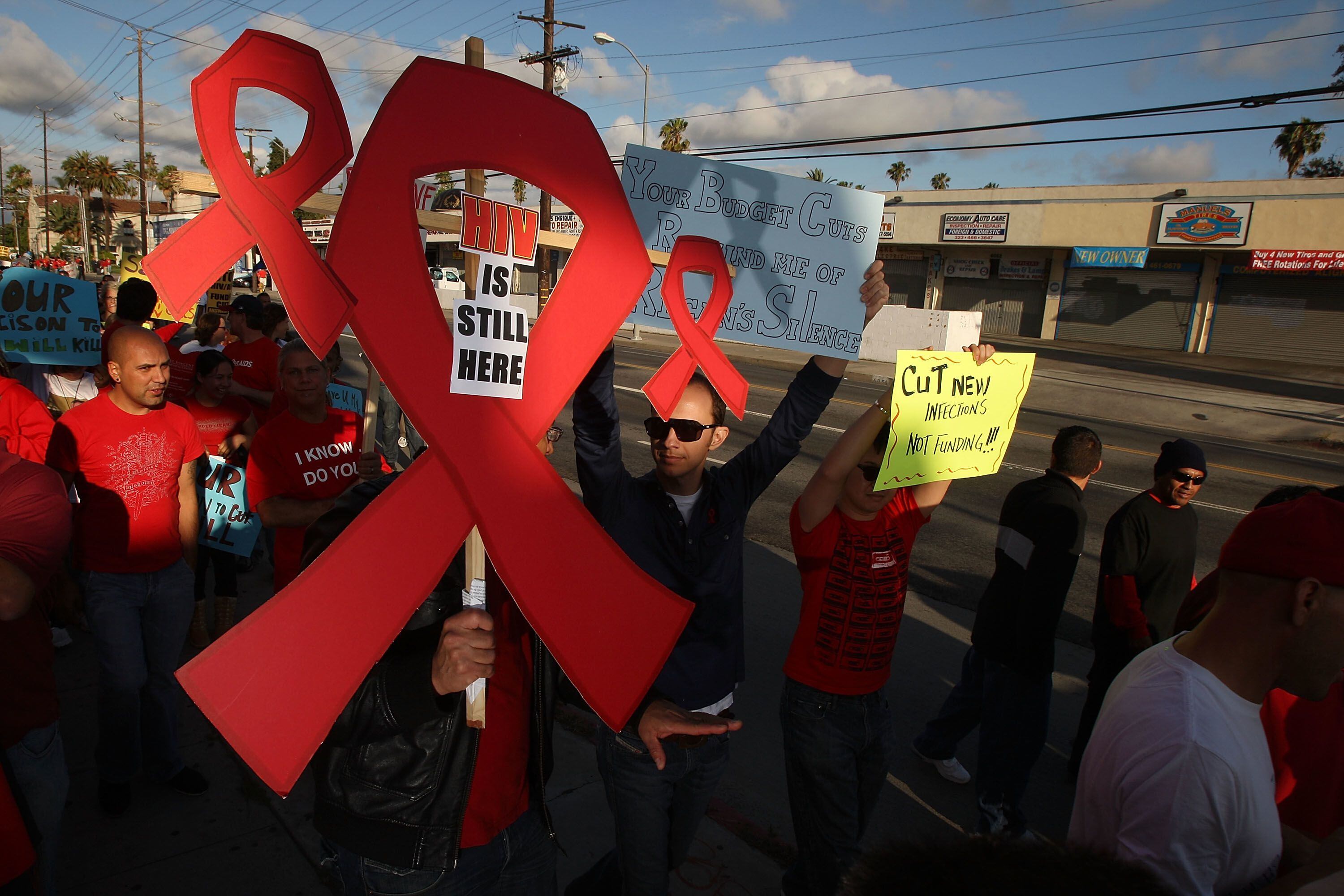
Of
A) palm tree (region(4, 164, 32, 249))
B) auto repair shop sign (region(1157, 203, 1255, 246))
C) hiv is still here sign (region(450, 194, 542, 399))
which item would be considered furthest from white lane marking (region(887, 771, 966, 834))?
palm tree (region(4, 164, 32, 249))

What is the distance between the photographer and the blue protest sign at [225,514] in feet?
13.4

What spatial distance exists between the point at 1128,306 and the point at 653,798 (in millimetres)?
33509

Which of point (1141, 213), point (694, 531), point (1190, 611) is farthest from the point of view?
point (1141, 213)

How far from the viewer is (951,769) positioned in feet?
12.4

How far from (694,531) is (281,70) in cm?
160

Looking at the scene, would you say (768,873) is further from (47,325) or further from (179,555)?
(47,325)

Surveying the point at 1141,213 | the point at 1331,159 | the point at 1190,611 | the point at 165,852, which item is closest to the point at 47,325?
the point at 165,852

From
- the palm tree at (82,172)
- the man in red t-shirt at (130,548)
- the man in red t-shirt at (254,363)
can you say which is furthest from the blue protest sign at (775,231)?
the palm tree at (82,172)

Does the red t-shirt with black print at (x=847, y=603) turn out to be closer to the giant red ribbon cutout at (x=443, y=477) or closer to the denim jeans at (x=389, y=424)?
the giant red ribbon cutout at (x=443, y=477)

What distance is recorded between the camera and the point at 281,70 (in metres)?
1.30

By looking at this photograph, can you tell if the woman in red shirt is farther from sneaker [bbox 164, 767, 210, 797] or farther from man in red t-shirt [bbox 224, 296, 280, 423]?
sneaker [bbox 164, 767, 210, 797]

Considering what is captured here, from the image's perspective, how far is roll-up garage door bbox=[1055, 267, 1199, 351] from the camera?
29.1 meters

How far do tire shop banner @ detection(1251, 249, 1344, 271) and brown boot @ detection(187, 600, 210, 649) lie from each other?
32.2 m

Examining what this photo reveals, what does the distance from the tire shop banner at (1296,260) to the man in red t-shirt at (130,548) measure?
3248 cm
